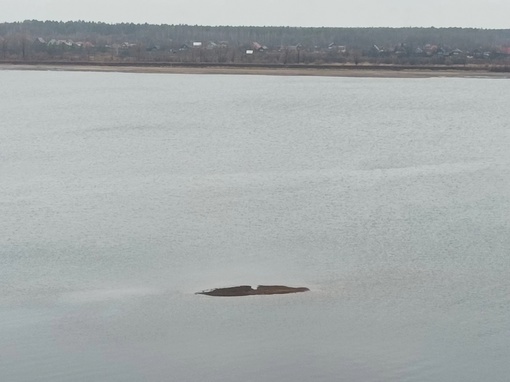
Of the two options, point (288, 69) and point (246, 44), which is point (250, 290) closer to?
point (288, 69)

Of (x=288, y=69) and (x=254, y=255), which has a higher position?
(x=254, y=255)

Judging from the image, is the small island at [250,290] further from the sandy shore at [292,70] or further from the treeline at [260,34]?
the treeline at [260,34]

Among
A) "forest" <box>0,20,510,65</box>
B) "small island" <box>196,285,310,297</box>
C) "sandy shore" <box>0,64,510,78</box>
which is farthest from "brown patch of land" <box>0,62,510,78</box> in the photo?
"small island" <box>196,285,310,297</box>

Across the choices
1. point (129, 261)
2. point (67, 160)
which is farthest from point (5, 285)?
point (67, 160)

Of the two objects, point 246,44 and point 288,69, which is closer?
point 288,69

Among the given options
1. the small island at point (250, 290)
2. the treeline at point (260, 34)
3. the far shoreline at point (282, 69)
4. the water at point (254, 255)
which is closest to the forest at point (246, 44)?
the treeline at point (260, 34)

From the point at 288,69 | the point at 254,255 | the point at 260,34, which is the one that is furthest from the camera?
the point at 260,34

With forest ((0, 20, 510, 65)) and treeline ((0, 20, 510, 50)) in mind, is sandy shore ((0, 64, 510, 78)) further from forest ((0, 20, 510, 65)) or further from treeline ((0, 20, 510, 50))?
treeline ((0, 20, 510, 50))

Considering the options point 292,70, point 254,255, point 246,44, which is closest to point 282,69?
point 292,70
